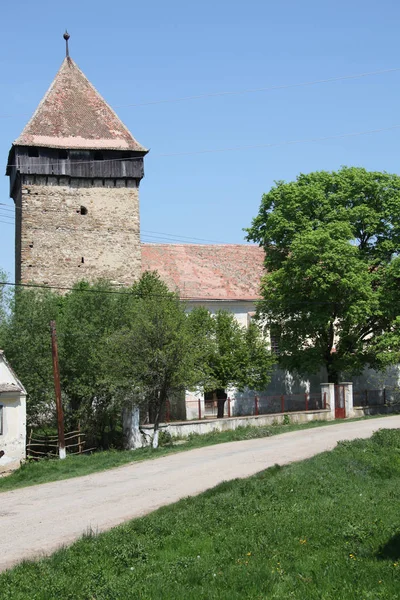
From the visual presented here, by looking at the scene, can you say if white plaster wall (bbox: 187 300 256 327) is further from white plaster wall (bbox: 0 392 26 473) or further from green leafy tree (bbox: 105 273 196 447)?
white plaster wall (bbox: 0 392 26 473)

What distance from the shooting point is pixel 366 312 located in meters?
35.9

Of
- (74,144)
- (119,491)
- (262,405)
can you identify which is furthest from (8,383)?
(74,144)

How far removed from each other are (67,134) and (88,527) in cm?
3526

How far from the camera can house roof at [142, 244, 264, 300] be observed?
4500cm

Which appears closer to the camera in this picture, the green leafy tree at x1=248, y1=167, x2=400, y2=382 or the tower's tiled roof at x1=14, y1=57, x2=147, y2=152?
the green leafy tree at x1=248, y1=167, x2=400, y2=382

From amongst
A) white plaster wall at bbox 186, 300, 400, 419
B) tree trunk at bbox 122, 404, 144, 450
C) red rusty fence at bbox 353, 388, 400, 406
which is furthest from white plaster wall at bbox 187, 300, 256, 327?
tree trunk at bbox 122, 404, 144, 450

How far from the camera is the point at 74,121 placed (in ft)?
146

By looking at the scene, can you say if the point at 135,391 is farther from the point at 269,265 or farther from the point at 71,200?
the point at 71,200

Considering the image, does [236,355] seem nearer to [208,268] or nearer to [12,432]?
[208,268]

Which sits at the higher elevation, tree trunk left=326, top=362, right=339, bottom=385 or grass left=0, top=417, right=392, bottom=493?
tree trunk left=326, top=362, right=339, bottom=385

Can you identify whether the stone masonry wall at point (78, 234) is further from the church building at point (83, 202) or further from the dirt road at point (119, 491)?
the dirt road at point (119, 491)

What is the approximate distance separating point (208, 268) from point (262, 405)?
43.1 ft

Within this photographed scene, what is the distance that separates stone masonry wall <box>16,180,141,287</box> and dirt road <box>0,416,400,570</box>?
69.2ft

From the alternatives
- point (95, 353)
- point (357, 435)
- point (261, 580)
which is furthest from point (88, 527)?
point (95, 353)
